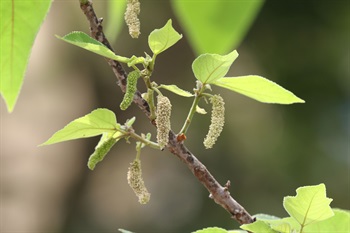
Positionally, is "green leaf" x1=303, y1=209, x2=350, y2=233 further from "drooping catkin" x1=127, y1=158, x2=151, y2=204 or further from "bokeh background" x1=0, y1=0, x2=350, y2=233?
"bokeh background" x1=0, y1=0, x2=350, y2=233

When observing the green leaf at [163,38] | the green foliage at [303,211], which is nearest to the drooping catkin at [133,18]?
the green leaf at [163,38]

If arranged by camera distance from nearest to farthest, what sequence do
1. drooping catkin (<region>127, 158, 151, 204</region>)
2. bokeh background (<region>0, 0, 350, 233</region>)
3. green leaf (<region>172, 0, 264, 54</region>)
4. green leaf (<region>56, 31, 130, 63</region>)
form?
1. green leaf (<region>172, 0, 264, 54</region>)
2. green leaf (<region>56, 31, 130, 63</region>)
3. drooping catkin (<region>127, 158, 151, 204</region>)
4. bokeh background (<region>0, 0, 350, 233</region>)

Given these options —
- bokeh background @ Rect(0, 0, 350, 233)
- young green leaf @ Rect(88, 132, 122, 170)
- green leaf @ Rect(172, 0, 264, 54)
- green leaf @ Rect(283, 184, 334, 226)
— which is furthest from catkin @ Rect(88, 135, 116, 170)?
Answer: bokeh background @ Rect(0, 0, 350, 233)

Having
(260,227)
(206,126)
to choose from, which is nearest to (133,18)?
(260,227)

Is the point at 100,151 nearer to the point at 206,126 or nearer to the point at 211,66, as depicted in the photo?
the point at 211,66

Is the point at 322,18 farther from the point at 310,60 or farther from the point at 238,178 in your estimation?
the point at 238,178

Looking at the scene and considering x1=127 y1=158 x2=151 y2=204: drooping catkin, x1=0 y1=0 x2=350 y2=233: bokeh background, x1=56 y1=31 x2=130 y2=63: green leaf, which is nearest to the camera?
x1=56 y1=31 x2=130 y2=63: green leaf

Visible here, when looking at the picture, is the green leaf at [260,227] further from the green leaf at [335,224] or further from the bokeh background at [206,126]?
the bokeh background at [206,126]

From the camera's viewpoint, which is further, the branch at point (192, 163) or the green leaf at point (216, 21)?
→ the branch at point (192, 163)

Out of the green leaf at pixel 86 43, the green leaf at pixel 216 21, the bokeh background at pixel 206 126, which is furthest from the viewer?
the bokeh background at pixel 206 126
